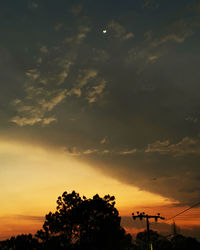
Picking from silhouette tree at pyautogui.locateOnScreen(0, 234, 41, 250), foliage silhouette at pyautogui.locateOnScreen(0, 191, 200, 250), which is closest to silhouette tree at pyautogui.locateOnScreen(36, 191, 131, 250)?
foliage silhouette at pyautogui.locateOnScreen(0, 191, 200, 250)

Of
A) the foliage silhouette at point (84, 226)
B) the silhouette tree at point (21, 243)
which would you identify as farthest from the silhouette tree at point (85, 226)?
the silhouette tree at point (21, 243)

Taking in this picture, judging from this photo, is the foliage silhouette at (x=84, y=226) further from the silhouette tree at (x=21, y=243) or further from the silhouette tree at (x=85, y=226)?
the silhouette tree at (x=21, y=243)

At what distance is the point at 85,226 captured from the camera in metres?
54.6

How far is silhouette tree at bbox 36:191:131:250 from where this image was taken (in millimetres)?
52438

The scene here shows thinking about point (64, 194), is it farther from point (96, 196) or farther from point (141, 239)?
point (141, 239)

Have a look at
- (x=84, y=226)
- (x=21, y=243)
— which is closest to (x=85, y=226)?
(x=84, y=226)

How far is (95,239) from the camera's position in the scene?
52.2m

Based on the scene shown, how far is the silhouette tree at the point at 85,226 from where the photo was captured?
52438mm

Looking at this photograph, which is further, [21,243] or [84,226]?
[21,243]

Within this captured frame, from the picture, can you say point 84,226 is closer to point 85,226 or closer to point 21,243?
point 85,226

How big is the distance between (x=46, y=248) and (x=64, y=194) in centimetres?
1141

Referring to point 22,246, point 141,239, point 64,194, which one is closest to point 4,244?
point 22,246

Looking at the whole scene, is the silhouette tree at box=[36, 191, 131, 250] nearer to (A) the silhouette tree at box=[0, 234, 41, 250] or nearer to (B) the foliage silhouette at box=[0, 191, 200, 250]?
(B) the foliage silhouette at box=[0, 191, 200, 250]

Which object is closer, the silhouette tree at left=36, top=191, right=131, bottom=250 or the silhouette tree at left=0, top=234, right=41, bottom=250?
the silhouette tree at left=36, top=191, right=131, bottom=250
